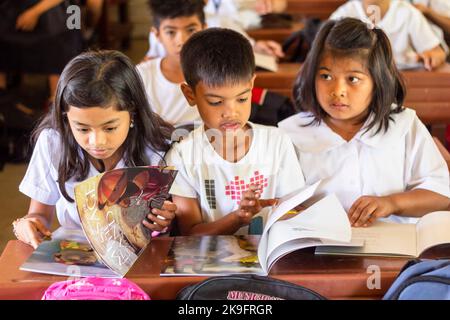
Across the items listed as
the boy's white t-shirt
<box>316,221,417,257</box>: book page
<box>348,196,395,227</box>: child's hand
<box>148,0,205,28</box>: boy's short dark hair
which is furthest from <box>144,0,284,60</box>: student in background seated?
<box>316,221,417,257</box>: book page

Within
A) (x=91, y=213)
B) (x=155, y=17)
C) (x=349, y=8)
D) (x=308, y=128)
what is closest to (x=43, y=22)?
(x=155, y=17)

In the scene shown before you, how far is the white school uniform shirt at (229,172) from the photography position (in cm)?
165

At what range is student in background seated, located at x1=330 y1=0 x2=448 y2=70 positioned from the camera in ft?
8.80

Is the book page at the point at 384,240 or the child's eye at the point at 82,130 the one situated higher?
the child's eye at the point at 82,130

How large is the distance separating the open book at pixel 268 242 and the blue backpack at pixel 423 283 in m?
0.16

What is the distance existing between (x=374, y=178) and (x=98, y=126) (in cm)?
71

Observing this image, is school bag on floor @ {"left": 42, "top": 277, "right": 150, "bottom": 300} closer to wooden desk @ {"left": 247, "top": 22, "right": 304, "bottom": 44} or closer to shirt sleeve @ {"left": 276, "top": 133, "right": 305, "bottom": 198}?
shirt sleeve @ {"left": 276, "top": 133, "right": 305, "bottom": 198}

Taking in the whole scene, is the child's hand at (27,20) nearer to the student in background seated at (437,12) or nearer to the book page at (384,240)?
the student in background seated at (437,12)

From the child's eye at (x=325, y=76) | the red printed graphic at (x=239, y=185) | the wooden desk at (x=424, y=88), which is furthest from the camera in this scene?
the wooden desk at (x=424, y=88)

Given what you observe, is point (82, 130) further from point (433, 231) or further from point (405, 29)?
point (405, 29)

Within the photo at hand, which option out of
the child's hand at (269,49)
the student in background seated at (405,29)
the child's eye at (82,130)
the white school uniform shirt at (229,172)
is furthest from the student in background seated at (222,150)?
the child's hand at (269,49)

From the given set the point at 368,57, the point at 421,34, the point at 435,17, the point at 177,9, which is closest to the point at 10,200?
the point at 177,9

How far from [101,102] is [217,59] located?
0.29 metres
